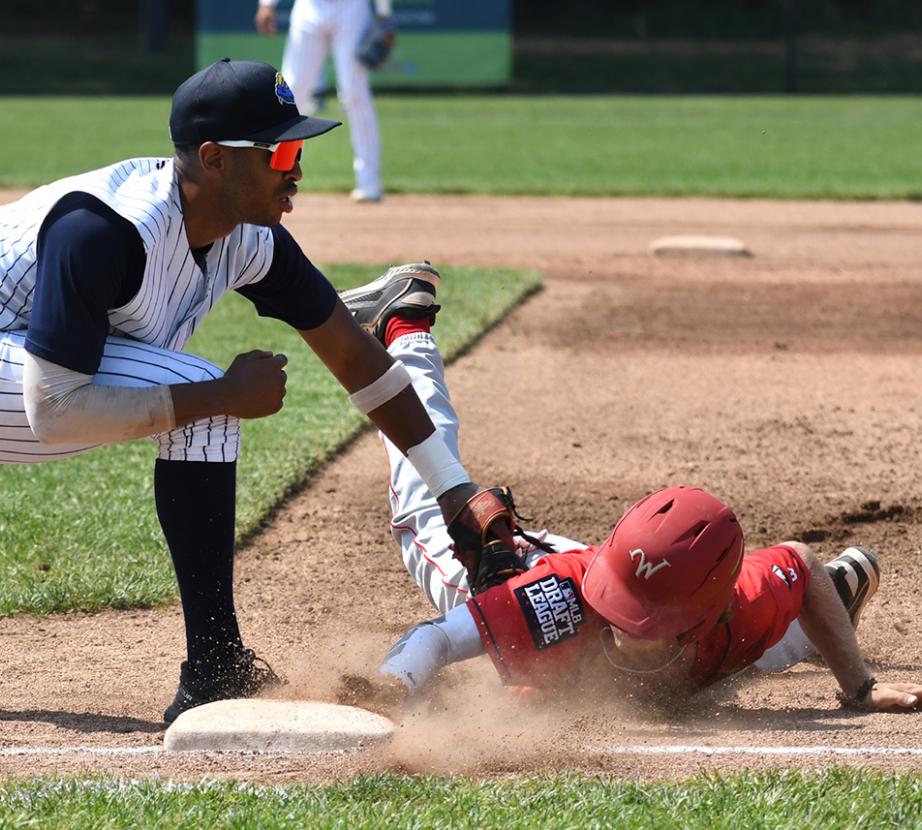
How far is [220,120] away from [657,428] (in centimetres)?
330

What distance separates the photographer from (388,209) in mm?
12312

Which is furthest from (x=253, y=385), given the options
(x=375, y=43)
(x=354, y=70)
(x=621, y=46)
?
(x=621, y=46)

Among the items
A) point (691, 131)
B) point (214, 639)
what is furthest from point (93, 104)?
point (214, 639)

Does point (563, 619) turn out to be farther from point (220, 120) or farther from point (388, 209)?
point (388, 209)

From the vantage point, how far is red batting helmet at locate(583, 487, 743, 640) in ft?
10.4

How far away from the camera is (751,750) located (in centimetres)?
309

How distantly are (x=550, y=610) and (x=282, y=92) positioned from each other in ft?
4.17

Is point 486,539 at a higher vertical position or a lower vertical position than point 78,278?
lower

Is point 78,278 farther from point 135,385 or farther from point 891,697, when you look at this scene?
point 891,697

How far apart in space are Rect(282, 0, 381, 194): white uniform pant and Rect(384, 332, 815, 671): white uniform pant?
26.3ft

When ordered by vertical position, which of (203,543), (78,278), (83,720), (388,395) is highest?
(78,278)

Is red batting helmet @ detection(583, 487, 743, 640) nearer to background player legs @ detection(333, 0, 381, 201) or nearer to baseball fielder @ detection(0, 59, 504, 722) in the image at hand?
baseball fielder @ detection(0, 59, 504, 722)

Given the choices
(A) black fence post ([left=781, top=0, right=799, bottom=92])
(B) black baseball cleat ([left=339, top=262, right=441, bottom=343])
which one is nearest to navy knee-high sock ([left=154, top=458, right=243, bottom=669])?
(B) black baseball cleat ([left=339, top=262, right=441, bottom=343])

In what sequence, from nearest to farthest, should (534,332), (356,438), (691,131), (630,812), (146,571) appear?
(630,812), (146,571), (356,438), (534,332), (691,131)
